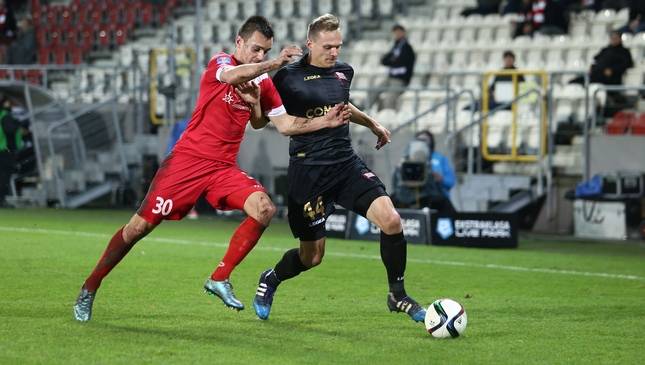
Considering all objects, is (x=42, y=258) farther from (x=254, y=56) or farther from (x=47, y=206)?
(x=47, y=206)

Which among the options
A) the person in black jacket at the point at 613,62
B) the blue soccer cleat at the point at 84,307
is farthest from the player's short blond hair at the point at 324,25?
the person in black jacket at the point at 613,62

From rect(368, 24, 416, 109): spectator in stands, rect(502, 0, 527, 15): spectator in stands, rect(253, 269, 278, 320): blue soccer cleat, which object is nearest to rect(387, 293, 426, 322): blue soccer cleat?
rect(253, 269, 278, 320): blue soccer cleat

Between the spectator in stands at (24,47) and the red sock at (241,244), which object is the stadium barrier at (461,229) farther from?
the spectator in stands at (24,47)

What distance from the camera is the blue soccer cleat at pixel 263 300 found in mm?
9633

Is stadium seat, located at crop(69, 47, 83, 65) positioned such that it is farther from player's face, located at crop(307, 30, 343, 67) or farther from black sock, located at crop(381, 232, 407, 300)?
black sock, located at crop(381, 232, 407, 300)

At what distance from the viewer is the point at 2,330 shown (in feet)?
28.8

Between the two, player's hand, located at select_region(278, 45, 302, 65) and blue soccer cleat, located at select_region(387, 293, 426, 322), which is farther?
blue soccer cleat, located at select_region(387, 293, 426, 322)

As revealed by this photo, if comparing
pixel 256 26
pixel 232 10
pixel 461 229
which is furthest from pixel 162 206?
pixel 232 10

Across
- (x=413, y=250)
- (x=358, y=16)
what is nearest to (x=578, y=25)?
(x=358, y=16)

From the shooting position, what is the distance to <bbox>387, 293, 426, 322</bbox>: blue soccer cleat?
30.1 ft

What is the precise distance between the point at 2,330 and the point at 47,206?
15651 mm

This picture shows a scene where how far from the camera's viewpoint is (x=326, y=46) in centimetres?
936

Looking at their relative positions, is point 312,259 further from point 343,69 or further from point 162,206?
point 343,69

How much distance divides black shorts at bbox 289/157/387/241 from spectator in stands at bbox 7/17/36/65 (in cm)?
2271
